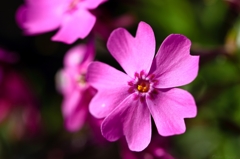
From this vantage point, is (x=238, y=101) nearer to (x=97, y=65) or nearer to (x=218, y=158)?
(x=218, y=158)

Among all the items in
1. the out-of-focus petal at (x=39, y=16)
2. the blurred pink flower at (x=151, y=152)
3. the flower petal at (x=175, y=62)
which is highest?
the flower petal at (x=175, y=62)

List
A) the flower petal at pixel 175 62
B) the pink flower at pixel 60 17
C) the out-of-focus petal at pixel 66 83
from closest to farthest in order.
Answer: the flower petal at pixel 175 62
the pink flower at pixel 60 17
the out-of-focus petal at pixel 66 83

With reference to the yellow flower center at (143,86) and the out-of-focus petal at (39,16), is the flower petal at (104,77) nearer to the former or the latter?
the yellow flower center at (143,86)

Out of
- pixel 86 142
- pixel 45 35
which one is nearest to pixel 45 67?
pixel 45 35

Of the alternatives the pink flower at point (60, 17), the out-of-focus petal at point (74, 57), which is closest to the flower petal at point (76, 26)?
the pink flower at point (60, 17)

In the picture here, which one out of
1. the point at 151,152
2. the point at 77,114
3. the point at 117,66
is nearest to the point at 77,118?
the point at 77,114

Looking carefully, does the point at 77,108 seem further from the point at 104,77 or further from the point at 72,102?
the point at 104,77

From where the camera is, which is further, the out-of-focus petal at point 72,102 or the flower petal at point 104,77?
the out-of-focus petal at point 72,102

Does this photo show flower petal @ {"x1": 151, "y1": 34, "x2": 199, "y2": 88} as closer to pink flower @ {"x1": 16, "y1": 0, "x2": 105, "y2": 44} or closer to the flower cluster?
the flower cluster
